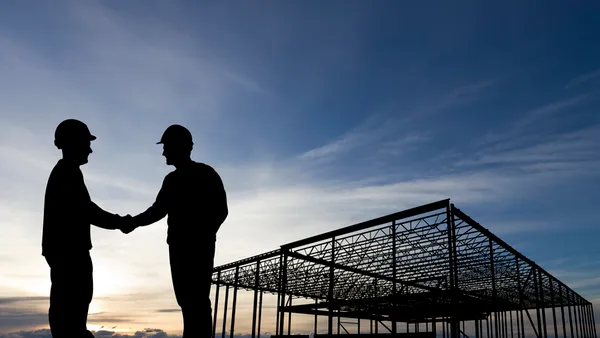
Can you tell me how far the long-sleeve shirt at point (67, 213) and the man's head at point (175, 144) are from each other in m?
0.54

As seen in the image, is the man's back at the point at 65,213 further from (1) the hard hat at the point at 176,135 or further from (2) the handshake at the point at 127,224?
(1) the hard hat at the point at 176,135

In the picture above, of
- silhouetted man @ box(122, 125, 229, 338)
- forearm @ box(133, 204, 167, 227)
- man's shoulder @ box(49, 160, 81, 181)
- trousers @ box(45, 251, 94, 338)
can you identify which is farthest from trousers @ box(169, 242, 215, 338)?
man's shoulder @ box(49, 160, 81, 181)

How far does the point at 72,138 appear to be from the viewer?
8.41ft

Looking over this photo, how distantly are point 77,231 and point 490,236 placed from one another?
1689 centimetres

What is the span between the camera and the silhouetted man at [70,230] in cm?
231

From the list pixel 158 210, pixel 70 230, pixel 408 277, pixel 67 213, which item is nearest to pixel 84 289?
pixel 70 230

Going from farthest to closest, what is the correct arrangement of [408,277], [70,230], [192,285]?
[408,277] → [70,230] → [192,285]

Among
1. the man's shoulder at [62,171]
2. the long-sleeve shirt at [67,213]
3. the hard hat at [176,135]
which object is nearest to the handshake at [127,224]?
the long-sleeve shirt at [67,213]

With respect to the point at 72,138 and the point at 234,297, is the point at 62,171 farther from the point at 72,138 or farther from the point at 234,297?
the point at 234,297

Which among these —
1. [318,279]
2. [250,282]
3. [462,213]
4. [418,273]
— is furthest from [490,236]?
[250,282]

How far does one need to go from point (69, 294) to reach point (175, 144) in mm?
1021

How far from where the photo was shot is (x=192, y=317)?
2.26 metres

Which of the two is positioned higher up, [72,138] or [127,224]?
[72,138]

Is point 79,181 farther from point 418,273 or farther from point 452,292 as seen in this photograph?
point 418,273
